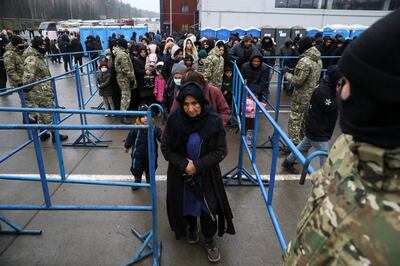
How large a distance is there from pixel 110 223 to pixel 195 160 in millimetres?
1458

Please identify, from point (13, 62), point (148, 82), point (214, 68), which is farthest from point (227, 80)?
point (13, 62)

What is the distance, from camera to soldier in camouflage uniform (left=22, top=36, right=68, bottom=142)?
17.6 feet

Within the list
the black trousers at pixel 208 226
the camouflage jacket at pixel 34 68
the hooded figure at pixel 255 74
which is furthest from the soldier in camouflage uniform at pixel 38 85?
the black trousers at pixel 208 226

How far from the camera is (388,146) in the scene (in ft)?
2.55

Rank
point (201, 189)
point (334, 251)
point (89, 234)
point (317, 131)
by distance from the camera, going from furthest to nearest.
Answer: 1. point (317, 131)
2. point (89, 234)
3. point (201, 189)
4. point (334, 251)

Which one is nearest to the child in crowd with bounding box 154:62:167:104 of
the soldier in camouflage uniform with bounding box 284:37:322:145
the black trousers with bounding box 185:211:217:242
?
the soldier in camouflage uniform with bounding box 284:37:322:145

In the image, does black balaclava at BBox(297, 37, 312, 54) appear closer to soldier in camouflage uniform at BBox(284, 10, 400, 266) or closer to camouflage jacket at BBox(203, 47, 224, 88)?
camouflage jacket at BBox(203, 47, 224, 88)

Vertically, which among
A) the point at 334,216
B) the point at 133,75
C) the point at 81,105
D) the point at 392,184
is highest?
the point at 392,184

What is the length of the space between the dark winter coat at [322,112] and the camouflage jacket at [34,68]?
466 cm

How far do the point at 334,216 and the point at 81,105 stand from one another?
18.0 ft

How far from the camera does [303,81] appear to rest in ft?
15.8

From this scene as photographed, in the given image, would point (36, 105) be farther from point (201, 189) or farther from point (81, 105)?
point (201, 189)

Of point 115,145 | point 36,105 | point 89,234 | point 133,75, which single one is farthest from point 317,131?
point 36,105

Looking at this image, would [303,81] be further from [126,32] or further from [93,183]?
[126,32]
